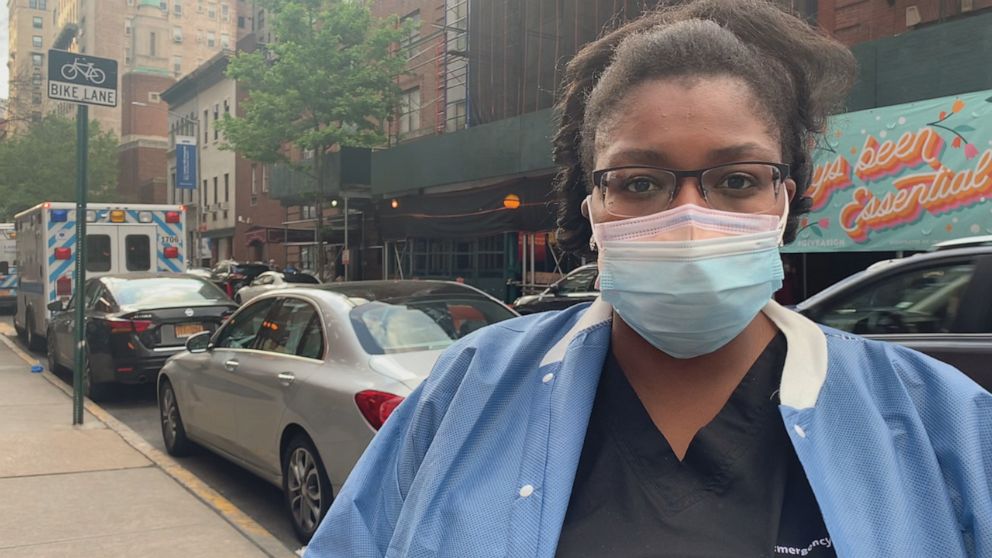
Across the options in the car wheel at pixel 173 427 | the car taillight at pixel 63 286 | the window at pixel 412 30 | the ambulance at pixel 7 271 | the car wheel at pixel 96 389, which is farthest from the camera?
the window at pixel 412 30

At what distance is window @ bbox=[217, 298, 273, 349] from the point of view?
618cm

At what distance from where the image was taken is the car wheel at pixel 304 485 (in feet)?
15.6

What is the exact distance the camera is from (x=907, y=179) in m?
9.34

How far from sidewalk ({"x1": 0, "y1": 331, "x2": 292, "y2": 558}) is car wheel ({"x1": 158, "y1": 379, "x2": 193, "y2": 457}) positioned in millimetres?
159

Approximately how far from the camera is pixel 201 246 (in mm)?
45938

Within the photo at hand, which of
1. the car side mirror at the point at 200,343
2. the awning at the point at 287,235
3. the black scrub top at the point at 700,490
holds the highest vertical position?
the awning at the point at 287,235

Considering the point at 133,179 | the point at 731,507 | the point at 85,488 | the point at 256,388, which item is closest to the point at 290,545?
the point at 256,388

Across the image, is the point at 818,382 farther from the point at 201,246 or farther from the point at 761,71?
the point at 201,246

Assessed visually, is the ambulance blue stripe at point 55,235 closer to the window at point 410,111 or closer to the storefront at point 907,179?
the storefront at point 907,179

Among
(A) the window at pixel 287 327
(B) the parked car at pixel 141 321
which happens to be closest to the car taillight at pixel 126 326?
(B) the parked car at pixel 141 321

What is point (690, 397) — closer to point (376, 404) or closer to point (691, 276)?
point (691, 276)

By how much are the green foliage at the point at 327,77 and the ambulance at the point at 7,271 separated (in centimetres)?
750

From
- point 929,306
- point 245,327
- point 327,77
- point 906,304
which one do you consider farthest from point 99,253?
point 929,306

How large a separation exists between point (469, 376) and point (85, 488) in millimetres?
5011
